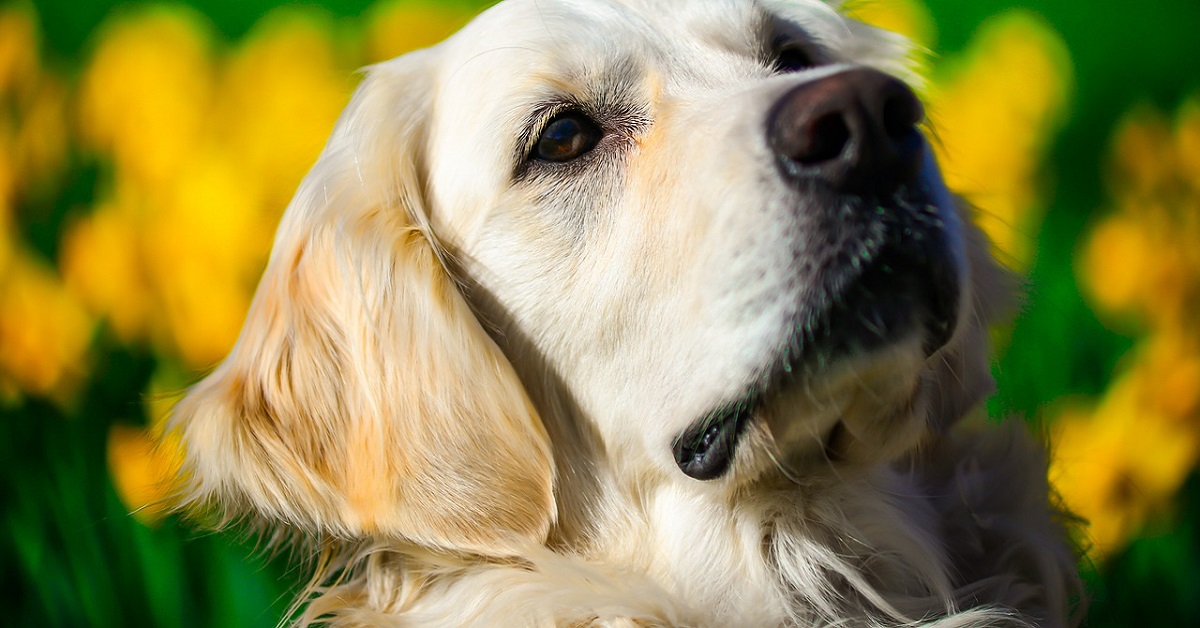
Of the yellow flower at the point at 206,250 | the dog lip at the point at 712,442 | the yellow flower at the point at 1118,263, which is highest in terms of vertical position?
the yellow flower at the point at 206,250

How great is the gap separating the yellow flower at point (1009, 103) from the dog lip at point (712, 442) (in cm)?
142

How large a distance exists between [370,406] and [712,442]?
570 mm

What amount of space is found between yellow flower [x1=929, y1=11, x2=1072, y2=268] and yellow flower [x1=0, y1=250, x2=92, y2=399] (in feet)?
7.52

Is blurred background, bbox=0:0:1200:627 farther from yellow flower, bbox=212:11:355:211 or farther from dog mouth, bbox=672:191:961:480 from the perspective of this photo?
dog mouth, bbox=672:191:961:480

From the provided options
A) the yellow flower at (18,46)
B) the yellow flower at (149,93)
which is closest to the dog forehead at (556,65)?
the yellow flower at (149,93)

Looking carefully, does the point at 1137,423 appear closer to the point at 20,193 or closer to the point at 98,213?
the point at 98,213

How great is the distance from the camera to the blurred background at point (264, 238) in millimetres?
2082

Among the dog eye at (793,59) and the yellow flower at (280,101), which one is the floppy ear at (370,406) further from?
the dog eye at (793,59)

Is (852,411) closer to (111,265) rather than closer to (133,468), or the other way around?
(133,468)

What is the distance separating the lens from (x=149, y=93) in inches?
87.0

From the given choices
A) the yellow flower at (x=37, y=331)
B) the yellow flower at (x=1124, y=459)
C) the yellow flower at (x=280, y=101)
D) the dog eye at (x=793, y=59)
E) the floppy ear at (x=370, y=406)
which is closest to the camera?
the floppy ear at (x=370, y=406)

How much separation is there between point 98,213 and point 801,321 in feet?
5.89

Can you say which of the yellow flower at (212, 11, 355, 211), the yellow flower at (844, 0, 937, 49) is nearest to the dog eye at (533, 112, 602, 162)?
the yellow flower at (212, 11, 355, 211)

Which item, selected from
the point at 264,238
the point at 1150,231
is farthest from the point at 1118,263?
the point at 264,238
